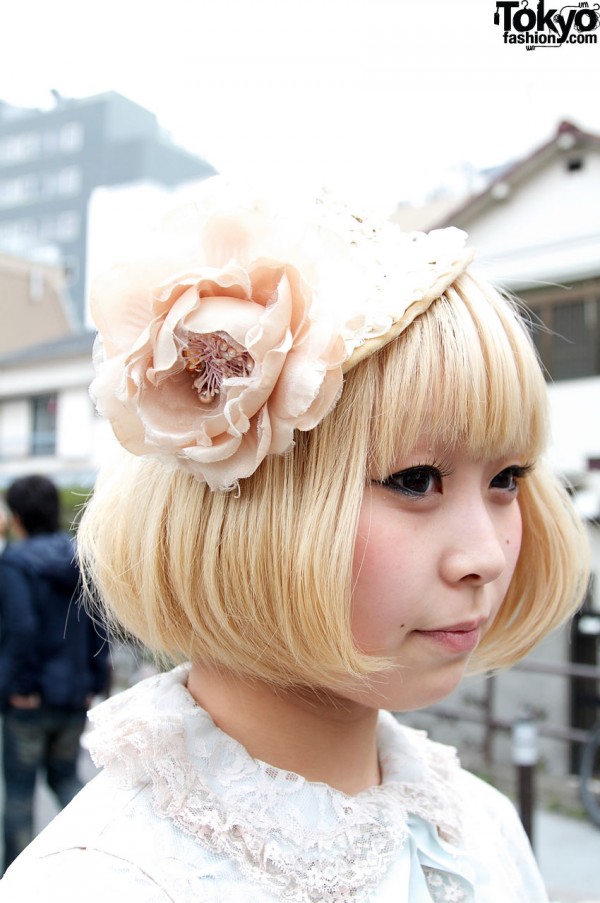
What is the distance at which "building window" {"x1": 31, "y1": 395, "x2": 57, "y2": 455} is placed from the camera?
12.4 meters

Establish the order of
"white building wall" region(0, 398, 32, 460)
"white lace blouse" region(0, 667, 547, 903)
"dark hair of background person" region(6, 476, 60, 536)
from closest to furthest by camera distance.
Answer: "white lace blouse" region(0, 667, 547, 903)
"dark hair of background person" region(6, 476, 60, 536)
"white building wall" region(0, 398, 32, 460)

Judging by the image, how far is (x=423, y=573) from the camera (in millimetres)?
788

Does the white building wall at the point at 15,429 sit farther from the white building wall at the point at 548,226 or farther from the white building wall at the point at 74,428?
the white building wall at the point at 548,226

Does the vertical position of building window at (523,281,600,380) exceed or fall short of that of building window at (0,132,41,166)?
it falls short

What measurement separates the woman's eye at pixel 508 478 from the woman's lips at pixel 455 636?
169 millimetres

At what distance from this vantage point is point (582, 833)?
12.8 ft

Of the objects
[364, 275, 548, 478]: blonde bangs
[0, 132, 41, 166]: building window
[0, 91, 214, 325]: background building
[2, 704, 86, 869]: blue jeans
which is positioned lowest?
[2, 704, 86, 869]: blue jeans

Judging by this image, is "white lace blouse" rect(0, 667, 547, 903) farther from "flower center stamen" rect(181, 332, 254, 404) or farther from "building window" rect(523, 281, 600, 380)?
"building window" rect(523, 281, 600, 380)

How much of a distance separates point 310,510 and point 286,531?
1.3 inches

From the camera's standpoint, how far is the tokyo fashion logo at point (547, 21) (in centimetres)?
174

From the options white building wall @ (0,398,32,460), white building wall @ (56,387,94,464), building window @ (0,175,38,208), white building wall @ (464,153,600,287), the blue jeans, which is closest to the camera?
the blue jeans

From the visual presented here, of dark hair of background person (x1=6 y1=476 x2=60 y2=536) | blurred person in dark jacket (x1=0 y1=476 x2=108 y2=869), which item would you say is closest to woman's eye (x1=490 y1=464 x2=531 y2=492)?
blurred person in dark jacket (x1=0 y1=476 x2=108 y2=869)

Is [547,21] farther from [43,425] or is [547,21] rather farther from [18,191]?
[18,191]

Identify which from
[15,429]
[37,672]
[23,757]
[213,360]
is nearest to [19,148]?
[15,429]
